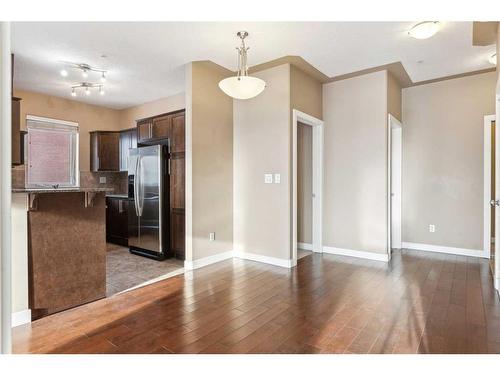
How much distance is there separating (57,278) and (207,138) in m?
2.41

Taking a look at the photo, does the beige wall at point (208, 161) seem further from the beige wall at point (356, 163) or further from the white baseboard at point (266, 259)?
the beige wall at point (356, 163)

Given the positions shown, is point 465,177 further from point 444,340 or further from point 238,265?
point 238,265

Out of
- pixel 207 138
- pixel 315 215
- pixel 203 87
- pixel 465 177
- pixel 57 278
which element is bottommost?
pixel 57 278

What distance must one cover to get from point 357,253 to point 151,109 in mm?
4922

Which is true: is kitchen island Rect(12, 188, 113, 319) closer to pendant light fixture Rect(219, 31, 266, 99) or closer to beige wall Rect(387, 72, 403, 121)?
pendant light fixture Rect(219, 31, 266, 99)

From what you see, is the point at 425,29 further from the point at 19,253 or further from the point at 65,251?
the point at 19,253

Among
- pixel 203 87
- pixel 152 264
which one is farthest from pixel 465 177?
pixel 152 264

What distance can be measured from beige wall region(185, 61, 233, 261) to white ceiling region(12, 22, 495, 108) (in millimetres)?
385

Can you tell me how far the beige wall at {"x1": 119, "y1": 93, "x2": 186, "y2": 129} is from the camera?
5.66 meters

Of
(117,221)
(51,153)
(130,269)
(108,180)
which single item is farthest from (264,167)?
(51,153)

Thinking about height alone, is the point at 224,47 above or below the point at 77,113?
above

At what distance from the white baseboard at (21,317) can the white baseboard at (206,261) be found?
173cm

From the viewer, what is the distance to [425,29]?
2.95 meters
